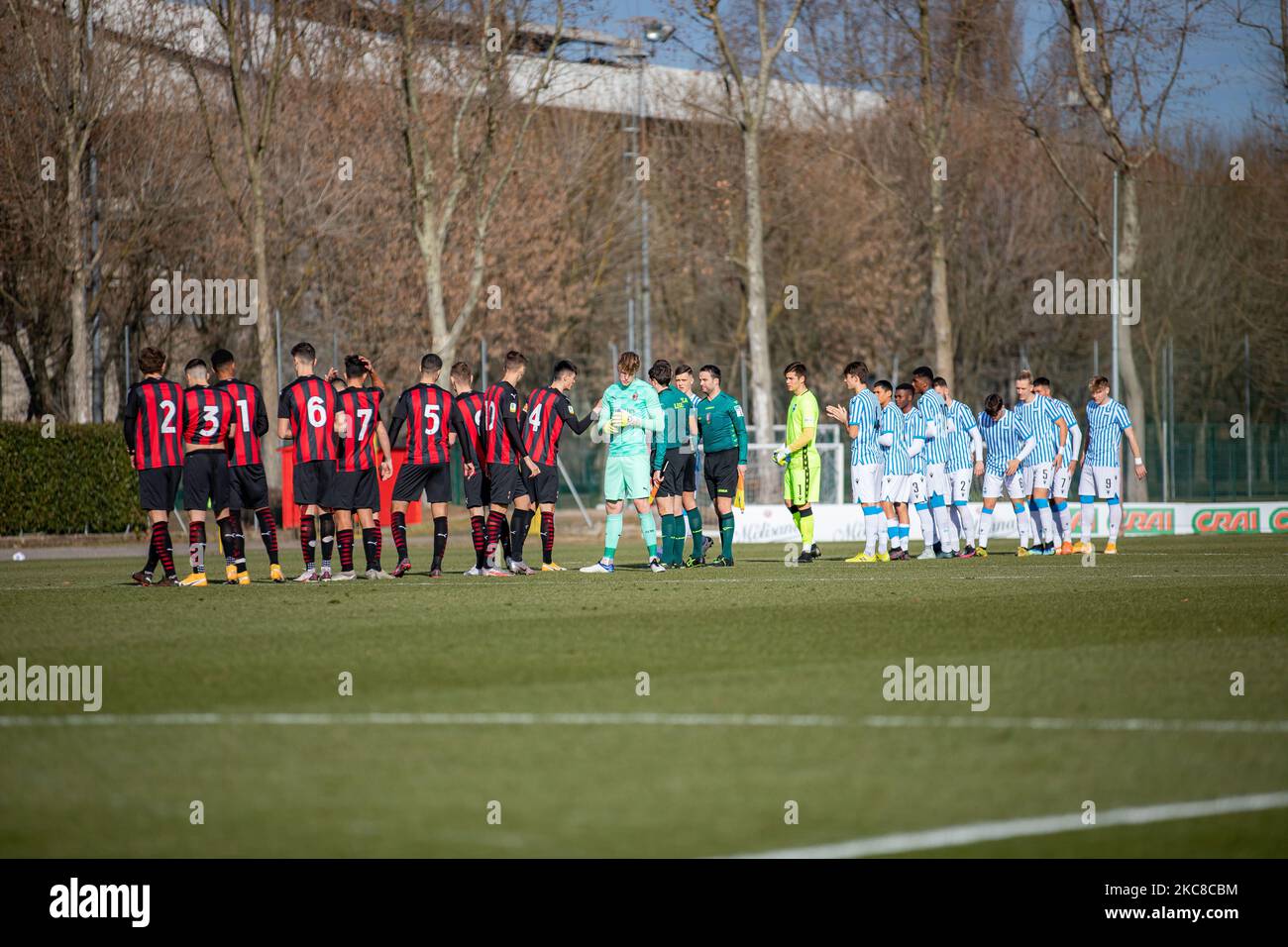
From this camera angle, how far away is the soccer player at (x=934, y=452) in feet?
71.1

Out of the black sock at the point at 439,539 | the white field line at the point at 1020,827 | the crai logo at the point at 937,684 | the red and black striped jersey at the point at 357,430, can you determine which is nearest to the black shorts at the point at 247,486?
the red and black striped jersey at the point at 357,430

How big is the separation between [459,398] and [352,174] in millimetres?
27631

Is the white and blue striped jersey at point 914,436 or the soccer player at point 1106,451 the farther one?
the soccer player at point 1106,451

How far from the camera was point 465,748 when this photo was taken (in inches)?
268

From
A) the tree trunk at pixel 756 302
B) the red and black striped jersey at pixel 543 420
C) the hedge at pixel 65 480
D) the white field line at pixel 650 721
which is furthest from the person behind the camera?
the tree trunk at pixel 756 302

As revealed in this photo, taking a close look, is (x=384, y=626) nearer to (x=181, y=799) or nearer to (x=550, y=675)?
(x=550, y=675)

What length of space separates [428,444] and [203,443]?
2502 millimetres

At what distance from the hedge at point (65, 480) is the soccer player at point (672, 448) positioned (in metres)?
14.7

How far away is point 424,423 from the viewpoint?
57.9 feet

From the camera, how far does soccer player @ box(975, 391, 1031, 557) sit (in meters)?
22.8

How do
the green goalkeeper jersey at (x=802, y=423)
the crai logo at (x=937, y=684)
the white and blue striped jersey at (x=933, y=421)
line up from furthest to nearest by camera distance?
the white and blue striped jersey at (x=933, y=421) → the green goalkeeper jersey at (x=802, y=423) → the crai logo at (x=937, y=684)

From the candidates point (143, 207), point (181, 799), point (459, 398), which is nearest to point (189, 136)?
point (143, 207)

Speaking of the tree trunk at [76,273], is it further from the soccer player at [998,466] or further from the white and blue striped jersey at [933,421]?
the soccer player at [998,466]

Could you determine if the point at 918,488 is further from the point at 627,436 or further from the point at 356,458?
the point at 356,458
